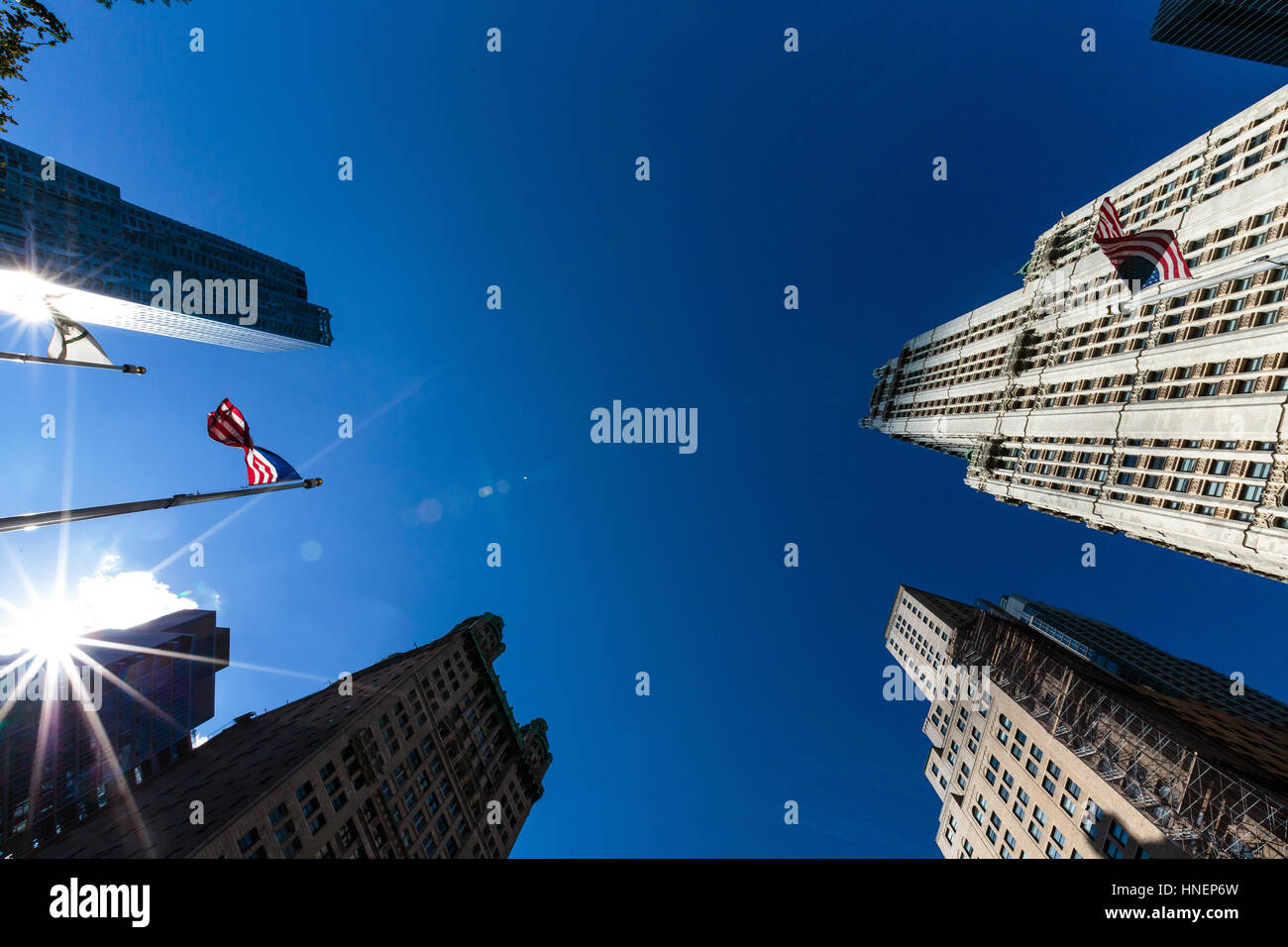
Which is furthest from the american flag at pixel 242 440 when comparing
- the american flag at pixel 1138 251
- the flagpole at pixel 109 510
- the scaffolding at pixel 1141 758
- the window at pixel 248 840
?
the scaffolding at pixel 1141 758

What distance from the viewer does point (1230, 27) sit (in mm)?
75438

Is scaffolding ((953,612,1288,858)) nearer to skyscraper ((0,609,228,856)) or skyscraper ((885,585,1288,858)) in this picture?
skyscraper ((885,585,1288,858))

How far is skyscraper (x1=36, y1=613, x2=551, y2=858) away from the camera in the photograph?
2878 cm

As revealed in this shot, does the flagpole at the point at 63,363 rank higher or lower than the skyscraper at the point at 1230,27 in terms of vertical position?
lower

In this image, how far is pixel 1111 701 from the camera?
1348 inches

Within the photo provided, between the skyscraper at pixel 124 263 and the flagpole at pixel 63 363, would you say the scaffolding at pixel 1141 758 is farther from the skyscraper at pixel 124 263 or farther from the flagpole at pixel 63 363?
the skyscraper at pixel 124 263

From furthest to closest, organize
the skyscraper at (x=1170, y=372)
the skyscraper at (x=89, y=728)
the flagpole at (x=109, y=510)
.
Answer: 1. the skyscraper at (x=89, y=728)
2. the skyscraper at (x=1170, y=372)
3. the flagpole at (x=109, y=510)

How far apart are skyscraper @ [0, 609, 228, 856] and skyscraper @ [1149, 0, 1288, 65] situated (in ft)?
577

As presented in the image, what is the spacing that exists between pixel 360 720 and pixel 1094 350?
73.8 m

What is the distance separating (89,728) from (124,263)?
255 feet

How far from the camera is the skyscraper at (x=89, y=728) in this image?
55.9 m

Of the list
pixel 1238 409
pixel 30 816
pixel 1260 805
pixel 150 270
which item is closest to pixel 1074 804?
pixel 1260 805

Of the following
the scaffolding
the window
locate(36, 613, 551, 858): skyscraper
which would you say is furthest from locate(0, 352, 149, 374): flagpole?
the scaffolding

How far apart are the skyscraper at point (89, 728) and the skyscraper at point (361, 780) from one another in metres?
24.7
